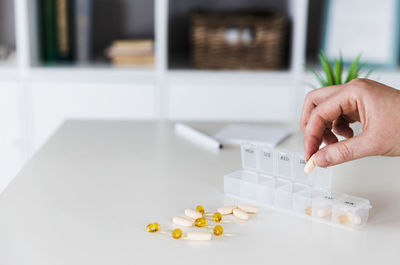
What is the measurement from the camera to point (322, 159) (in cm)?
95

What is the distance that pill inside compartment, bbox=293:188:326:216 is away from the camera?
917 millimetres

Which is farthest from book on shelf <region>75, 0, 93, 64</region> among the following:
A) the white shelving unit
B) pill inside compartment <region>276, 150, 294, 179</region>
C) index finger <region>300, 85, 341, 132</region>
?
pill inside compartment <region>276, 150, 294, 179</region>

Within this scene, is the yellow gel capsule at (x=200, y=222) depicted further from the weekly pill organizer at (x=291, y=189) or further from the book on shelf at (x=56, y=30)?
the book on shelf at (x=56, y=30)

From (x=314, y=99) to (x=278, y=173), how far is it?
20 centimetres

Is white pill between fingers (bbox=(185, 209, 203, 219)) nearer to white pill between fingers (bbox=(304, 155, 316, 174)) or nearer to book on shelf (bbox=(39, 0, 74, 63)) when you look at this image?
white pill between fingers (bbox=(304, 155, 316, 174))

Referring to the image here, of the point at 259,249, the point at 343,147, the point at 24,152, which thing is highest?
the point at 343,147

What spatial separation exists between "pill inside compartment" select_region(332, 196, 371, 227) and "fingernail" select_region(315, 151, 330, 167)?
8cm

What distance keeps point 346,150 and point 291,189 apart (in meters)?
0.12

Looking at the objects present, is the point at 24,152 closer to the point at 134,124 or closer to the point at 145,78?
the point at 145,78

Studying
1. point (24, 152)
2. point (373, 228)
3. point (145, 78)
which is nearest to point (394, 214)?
point (373, 228)

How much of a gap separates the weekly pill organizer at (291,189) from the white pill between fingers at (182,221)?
0.15 metres

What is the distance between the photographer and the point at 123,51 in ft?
8.50

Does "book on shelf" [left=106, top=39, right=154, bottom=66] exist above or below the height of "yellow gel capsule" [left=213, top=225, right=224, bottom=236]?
above

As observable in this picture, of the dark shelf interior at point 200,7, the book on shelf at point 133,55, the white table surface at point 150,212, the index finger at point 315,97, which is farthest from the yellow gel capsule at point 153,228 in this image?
the dark shelf interior at point 200,7
